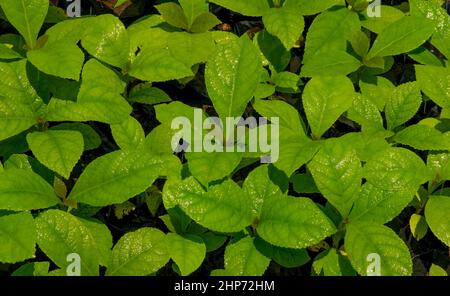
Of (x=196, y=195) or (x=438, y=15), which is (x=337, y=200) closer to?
(x=196, y=195)

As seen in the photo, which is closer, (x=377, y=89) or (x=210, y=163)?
(x=210, y=163)

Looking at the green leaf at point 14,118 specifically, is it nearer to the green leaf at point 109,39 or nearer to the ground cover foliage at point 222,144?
the ground cover foliage at point 222,144

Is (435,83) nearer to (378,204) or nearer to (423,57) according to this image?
(423,57)

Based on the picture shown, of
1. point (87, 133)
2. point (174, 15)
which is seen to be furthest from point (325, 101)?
point (87, 133)

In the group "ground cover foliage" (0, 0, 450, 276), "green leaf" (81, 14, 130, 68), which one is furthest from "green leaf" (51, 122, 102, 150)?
Answer: "green leaf" (81, 14, 130, 68)

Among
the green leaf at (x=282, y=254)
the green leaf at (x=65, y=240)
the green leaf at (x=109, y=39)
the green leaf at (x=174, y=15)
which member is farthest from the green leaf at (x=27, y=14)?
the green leaf at (x=282, y=254)

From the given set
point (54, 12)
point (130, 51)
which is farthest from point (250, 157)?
point (54, 12)
